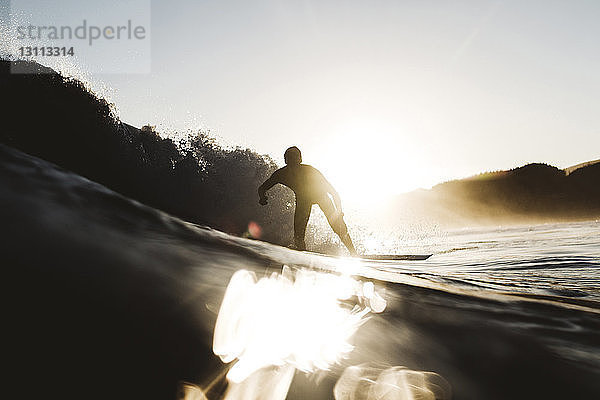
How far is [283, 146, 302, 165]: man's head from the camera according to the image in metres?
7.05

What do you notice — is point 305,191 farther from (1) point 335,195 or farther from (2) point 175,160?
(2) point 175,160

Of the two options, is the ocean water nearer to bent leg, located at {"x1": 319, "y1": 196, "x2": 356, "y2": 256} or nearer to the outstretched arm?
the outstretched arm

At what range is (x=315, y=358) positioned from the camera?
0.69m

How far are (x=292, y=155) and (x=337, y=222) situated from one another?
1.62m

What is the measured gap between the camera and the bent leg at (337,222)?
7.44 metres

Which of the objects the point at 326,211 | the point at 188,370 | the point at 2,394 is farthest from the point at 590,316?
the point at 326,211

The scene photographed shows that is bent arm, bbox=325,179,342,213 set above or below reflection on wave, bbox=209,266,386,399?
above

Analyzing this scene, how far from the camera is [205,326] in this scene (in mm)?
661

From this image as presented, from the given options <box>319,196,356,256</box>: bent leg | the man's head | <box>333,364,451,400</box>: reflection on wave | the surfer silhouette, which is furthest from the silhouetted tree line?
<box>333,364,451,400</box>: reflection on wave

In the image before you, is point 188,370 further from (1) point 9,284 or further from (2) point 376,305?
(2) point 376,305

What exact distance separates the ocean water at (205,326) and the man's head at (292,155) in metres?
5.91

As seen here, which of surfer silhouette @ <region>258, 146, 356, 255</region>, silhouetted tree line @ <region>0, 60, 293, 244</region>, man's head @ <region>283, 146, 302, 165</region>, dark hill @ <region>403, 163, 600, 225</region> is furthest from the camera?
dark hill @ <region>403, 163, 600, 225</region>

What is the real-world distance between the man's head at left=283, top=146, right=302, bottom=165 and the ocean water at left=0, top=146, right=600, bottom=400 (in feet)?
19.4

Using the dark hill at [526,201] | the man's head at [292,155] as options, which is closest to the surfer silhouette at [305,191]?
the man's head at [292,155]
